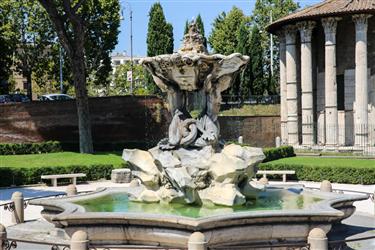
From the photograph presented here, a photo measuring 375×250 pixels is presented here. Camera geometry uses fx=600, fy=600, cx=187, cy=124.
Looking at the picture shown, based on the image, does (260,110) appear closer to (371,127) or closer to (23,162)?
(371,127)

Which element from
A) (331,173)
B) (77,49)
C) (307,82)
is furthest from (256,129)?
(331,173)

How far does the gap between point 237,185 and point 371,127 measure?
25.4m

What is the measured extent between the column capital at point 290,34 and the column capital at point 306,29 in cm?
101

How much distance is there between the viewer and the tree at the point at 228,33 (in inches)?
2584

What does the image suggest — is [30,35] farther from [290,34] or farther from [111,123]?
[290,34]

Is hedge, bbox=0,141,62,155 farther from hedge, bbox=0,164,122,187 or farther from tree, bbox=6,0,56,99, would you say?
tree, bbox=6,0,56,99

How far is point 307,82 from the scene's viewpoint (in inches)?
1505

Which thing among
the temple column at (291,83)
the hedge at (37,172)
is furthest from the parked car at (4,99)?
the temple column at (291,83)

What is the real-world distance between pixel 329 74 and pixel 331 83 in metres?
0.61

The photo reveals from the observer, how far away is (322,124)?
3931 centimetres

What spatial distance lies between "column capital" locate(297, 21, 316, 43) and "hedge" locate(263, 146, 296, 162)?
7897mm

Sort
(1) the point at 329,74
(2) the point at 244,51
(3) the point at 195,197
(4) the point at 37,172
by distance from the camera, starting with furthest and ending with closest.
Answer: (2) the point at 244,51 → (1) the point at 329,74 → (4) the point at 37,172 → (3) the point at 195,197

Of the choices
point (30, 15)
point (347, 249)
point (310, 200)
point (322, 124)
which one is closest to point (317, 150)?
point (322, 124)

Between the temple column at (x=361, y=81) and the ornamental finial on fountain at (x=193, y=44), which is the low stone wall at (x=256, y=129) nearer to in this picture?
the temple column at (x=361, y=81)
